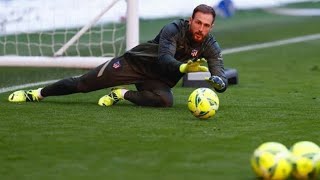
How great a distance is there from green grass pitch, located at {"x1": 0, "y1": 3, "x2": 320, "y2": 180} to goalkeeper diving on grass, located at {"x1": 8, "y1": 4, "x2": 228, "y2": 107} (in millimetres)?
138

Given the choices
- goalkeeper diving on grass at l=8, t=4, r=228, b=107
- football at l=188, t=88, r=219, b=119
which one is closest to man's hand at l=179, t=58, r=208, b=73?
goalkeeper diving on grass at l=8, t=4, r=228, b=107

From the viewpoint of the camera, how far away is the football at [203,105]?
8.04 meters

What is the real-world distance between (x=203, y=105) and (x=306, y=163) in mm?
2472

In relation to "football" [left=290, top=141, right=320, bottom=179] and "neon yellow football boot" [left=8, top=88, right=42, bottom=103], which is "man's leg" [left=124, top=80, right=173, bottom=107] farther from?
"football" [left=290, top=141, right=320, bottom=179]

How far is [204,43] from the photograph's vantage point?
8.79 meters

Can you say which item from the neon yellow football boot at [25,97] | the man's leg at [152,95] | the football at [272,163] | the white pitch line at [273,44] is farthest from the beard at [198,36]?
the white pitch line at [273,44]

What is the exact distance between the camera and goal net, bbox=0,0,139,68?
12.6m

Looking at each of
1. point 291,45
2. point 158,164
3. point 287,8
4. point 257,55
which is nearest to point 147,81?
point 158,164

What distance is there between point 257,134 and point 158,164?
A: 1.42m

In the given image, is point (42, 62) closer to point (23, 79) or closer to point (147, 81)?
point (23, 79)

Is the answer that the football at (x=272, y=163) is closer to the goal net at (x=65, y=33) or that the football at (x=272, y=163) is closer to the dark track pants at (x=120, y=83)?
the dark track pants at (x=120, y=83)

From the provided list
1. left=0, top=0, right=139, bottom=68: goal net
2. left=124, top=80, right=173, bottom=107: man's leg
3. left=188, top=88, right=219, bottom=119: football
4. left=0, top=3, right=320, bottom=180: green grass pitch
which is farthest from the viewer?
left=0, top=0, right=139, bottom=68: goal net

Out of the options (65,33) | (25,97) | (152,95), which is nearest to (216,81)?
(152,95)

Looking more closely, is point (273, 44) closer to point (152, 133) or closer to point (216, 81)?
point (216, 81)
